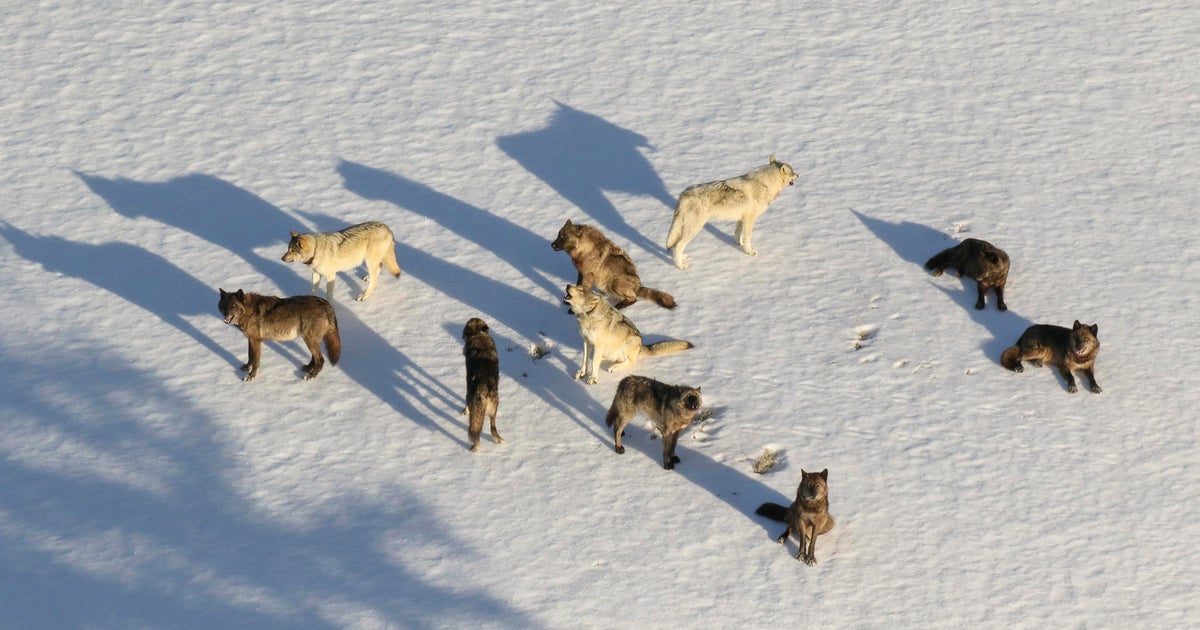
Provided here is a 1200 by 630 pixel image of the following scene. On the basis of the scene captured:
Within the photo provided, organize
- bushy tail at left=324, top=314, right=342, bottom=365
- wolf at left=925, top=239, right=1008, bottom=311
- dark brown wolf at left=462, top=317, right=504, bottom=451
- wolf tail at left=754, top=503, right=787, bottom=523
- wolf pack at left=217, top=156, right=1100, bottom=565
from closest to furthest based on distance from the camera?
wolf tail at left=754, top=503, right=787, bottom=523
wolf pack at left=217, top=156, right=1100, bottom=565
dark brown wolf at left=462, top=317, right=504, bottom=451
bushy tail at left=324, top=314, right=342, bottom=365
wolf at left=925, top=239, right=1008, bottom=311

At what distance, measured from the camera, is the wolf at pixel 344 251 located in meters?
18.2

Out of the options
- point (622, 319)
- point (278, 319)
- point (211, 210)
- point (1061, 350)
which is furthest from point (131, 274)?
point (1061, 350)

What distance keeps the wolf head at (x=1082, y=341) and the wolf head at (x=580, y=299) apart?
602cm

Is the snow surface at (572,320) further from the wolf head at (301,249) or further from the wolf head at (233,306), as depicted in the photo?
the wolf head at (301,249)

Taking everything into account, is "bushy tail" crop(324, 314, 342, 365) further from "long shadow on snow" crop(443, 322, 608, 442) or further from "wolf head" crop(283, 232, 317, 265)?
"long shadow on snow" crop(443, 322, 608, 442)

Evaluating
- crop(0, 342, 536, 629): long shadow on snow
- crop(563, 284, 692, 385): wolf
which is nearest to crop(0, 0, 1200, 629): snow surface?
crop(0, 342, 536, 629): long shadow on snow

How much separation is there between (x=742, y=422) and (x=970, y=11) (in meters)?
13.6

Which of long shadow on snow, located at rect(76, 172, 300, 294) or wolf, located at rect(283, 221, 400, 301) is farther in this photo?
long shadow on snow, located at rect(76, 172, 300, 294)

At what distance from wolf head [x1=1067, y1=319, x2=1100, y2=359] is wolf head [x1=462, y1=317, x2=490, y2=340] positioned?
7.41 metres

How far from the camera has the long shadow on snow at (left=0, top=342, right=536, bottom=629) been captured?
14359 millimetres

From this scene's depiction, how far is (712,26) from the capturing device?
26.5 meters

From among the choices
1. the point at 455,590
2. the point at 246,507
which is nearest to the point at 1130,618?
the point at 455,590

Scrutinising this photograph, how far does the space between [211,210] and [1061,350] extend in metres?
12.8

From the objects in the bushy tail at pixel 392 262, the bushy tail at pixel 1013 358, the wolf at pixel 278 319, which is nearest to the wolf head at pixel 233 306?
the wolf at pixel 278 319
